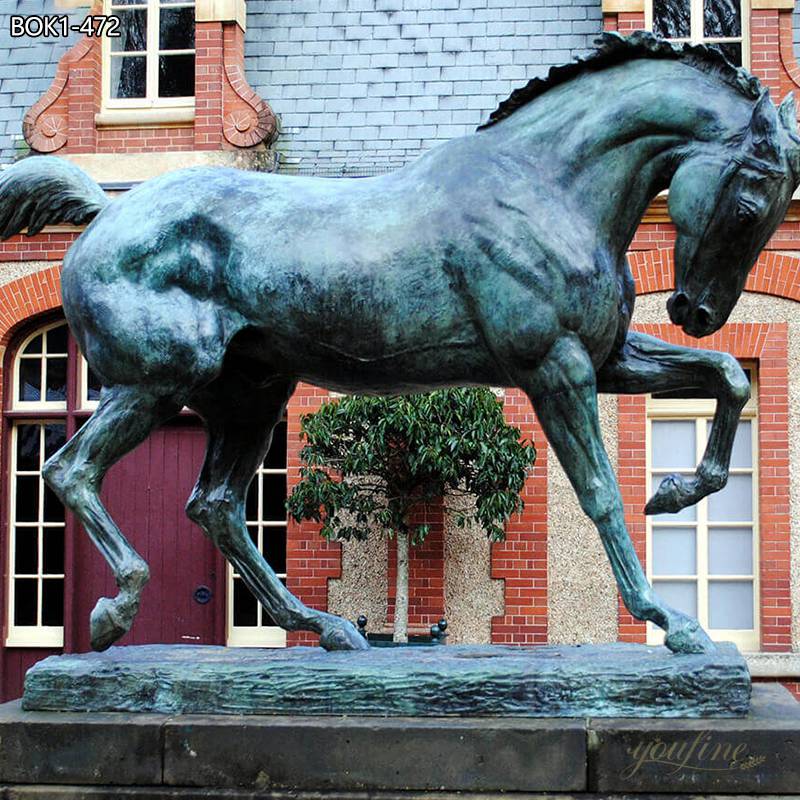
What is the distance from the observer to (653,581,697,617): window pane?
1183 centimetres

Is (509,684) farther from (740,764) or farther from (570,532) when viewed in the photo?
(570,532)

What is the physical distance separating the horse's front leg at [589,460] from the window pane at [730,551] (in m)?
7.63

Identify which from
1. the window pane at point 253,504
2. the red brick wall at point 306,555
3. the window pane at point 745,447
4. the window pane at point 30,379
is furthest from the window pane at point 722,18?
the window pane at point 30,379

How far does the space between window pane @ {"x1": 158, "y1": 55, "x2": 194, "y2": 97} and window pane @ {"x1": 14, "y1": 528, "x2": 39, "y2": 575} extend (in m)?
4.17

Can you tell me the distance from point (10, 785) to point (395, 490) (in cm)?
677

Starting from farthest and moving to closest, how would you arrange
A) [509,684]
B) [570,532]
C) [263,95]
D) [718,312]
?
1. [263,95]
2. [570,532]
3. [718,312]
4. [509,684]

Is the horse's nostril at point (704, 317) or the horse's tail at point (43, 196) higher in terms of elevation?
the horse's tail at point (43, 196)

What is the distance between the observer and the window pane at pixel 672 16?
41.1 feet

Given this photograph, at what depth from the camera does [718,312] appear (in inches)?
180

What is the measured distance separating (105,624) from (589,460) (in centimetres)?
169

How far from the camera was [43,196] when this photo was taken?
5059 millimetres

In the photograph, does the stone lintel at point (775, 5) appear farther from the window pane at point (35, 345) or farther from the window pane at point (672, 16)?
the window pane at point (35, 345)

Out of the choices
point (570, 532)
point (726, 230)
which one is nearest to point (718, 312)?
point (726, 230)

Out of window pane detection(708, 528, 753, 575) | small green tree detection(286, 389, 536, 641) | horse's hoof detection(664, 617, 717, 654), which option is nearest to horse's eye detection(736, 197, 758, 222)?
horse's hoof detection(664, 617, 717, 654)
